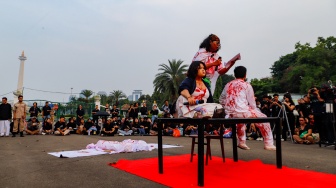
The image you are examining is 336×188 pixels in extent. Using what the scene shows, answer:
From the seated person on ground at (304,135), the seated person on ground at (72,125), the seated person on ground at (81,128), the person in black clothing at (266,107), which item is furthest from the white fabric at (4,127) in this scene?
the seated person on ground at (304,135)

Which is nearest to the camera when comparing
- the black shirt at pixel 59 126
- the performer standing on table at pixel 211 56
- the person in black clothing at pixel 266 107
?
the performer standing on table at pixel 211 56

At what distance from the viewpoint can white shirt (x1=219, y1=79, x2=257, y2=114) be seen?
4.51 metres

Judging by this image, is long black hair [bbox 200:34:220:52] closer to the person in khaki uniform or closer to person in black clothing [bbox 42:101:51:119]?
the person in khaki uniform

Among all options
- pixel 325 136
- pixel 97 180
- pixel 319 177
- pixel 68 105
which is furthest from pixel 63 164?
pixel 68 105

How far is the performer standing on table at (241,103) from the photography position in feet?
14.6

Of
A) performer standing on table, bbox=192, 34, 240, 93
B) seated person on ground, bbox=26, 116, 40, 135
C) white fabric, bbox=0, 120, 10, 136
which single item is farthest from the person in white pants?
performer standing on table, bbox=192, 34, 240, 93

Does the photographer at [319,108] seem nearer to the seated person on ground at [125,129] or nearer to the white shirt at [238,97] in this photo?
the white shirt at [238,97]

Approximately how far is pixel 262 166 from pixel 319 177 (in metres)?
0.84

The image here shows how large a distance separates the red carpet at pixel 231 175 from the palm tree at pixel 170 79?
96.6ft

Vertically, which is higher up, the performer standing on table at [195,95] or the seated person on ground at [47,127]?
the performer standing on table at [195,95]

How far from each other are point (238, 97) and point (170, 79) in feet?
98.8

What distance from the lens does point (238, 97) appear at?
4.57m

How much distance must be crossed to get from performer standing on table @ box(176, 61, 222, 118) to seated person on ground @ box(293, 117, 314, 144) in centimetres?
612

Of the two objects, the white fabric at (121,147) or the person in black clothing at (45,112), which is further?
the person in black clothing at (45,112)
